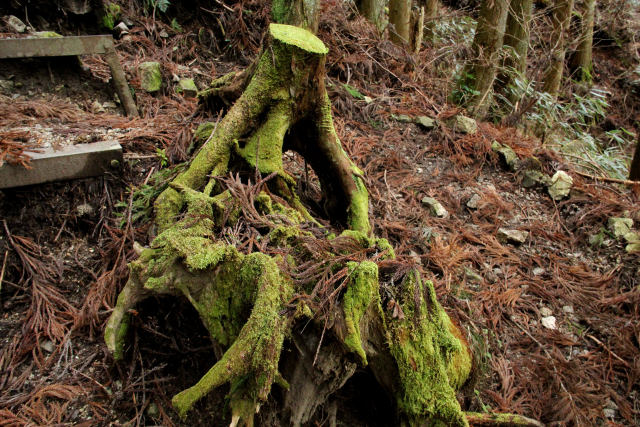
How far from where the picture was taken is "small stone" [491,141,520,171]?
4.81 meters

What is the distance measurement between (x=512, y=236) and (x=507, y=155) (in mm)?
1377

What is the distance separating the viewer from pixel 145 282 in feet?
6.47

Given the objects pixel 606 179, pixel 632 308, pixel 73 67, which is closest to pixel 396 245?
pixel 632 308

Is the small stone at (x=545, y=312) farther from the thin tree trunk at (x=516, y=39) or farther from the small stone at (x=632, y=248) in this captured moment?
the thin tree trunk at (x=516, y=39)

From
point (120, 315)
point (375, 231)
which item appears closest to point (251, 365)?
point (120, 315)

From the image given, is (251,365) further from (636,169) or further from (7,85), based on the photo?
(636,169)

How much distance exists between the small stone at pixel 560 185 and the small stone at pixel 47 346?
4709 millimetres

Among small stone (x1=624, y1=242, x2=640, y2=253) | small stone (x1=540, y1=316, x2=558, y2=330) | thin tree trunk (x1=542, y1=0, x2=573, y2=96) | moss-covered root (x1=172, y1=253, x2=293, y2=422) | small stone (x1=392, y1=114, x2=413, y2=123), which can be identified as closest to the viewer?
moss-covered root (x1=172, y1=253, x2=293, y2=422)

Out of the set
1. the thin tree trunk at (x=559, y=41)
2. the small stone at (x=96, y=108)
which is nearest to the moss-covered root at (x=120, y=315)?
the small stone at (x=96, y=108)

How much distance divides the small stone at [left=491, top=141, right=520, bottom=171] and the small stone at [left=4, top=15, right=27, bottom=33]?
5.66 metres

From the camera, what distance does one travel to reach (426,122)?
5.23m

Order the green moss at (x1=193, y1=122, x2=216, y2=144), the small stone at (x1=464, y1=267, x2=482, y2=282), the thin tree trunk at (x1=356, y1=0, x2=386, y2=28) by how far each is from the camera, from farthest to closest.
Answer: the thin tree trunk at (x1=356, y1=0, x2=386, y2=28) < the small stone at (x1=464, y1=267, x2=482, y2=282) < the green moss at (x1=193, y1=122, x2=216, y2=144)

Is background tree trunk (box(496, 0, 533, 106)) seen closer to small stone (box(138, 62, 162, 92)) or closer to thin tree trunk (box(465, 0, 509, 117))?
thin tree trunk (box(465, 0, 509, 117))

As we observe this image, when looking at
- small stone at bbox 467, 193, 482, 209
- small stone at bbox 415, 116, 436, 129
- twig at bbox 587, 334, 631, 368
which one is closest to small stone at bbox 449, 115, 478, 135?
small stone at bbox 415, 116, 436, 129
